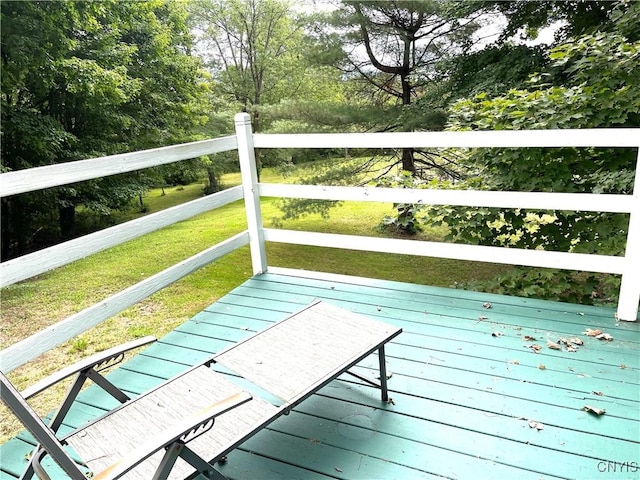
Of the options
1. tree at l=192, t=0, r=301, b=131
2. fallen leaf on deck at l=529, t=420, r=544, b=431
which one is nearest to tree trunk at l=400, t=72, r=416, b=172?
tree at l=192, t=0, r=301, b=131

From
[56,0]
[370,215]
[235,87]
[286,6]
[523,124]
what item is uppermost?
[286,6]

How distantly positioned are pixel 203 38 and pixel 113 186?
5.73 m

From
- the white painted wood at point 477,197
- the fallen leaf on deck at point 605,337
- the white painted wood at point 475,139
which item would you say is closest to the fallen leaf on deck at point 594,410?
the fallen leaf on deck at point 605,337

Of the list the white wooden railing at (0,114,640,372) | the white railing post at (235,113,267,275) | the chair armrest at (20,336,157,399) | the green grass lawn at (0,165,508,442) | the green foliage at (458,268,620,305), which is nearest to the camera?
the chair armrest at (20,336,157,399)

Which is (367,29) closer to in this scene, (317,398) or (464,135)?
(464,135)

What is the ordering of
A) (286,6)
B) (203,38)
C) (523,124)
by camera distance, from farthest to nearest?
(203,38) < (286,6) < (523,124)

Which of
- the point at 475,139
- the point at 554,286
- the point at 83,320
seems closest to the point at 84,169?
the point at 83,320

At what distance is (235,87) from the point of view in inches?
479

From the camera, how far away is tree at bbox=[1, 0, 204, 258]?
250 inches

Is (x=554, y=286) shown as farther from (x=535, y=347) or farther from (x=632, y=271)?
(x=535, y=347)

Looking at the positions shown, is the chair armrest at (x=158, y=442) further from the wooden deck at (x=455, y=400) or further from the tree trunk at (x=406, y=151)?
the tree trunk at (x=406, y=151)

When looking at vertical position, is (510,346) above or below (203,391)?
below

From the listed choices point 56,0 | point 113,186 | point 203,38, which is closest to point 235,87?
point 203,38

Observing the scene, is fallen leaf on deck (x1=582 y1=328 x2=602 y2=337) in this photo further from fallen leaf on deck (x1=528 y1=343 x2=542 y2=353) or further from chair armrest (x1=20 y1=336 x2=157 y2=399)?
chair armrest (x1=20 y1=336 x2=157 y2=399)
